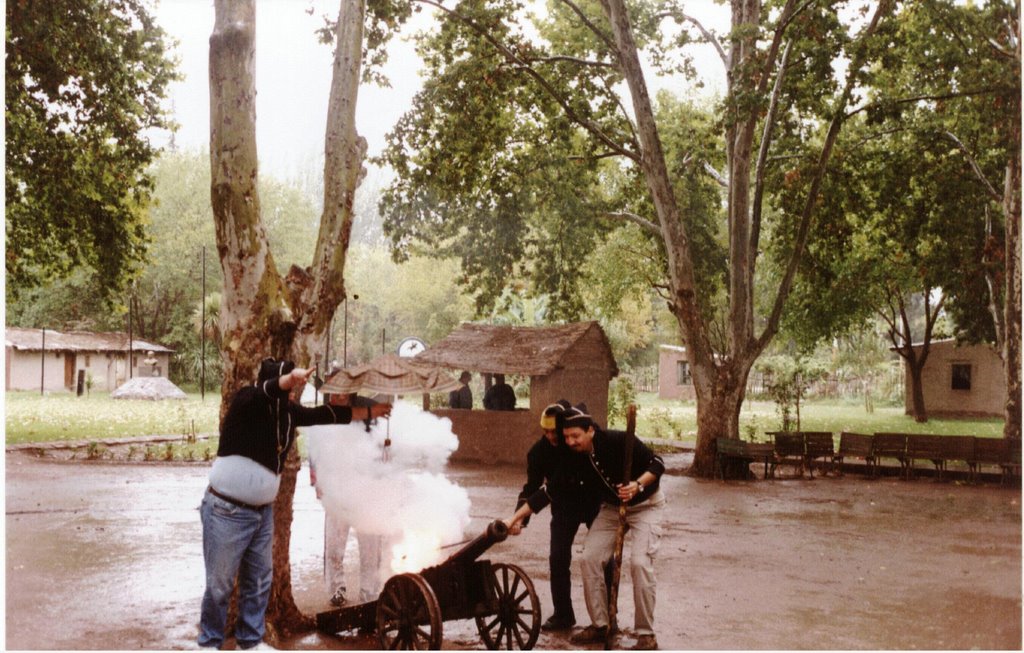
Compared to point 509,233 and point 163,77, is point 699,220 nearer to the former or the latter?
point 509,233

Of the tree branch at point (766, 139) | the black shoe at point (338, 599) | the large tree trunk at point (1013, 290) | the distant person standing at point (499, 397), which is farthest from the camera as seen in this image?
the distant person standing at point (499, 397)

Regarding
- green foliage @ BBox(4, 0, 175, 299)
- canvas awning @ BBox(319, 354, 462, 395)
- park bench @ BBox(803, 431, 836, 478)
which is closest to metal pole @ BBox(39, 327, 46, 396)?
green foliage @ BBox(4, 0, 175, 299)

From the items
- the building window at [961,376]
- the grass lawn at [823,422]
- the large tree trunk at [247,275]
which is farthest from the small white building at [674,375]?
the large tree trunk at [247,275]

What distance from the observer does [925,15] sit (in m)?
13.8

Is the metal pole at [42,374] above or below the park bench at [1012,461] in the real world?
above

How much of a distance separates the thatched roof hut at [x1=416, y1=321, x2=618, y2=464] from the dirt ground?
6.54 ft

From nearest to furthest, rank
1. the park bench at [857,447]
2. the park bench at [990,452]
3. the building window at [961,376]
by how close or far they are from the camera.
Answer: the park bench at [990,452], the park bench at [857,447], the building window at [961,376]

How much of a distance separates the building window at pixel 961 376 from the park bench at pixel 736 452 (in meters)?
17.2

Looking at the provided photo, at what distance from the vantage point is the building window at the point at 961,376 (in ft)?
96.4

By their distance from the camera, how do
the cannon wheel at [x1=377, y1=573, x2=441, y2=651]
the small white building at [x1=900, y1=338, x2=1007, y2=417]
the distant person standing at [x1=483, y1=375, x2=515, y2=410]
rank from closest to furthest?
the cannon wheel at [x1=377, y1=573, x2=441, y2=651], the distant person standing at [x1=483, y1=375, x2=515, y2=410], the small white building at [x1=900, y1=338, x2=1007, y2=417]

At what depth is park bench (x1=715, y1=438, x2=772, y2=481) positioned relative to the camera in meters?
14.8

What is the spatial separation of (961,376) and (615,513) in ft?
88.9

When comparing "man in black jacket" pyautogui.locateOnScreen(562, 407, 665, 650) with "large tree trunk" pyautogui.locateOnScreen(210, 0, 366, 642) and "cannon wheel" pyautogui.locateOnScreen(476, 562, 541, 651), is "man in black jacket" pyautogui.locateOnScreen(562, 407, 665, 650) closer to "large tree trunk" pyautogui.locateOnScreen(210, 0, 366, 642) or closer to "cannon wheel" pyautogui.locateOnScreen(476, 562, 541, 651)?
"cannon wheel" pyautogui.locateOnScreen(476, 562, 541, 651)

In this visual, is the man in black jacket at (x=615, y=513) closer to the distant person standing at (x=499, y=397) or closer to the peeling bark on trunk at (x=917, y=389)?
the distant person standing at (x=499, y=397)
